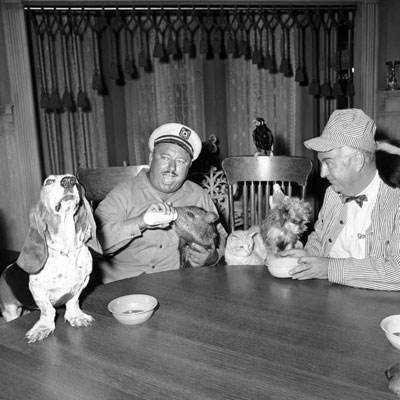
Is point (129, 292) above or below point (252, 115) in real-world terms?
below

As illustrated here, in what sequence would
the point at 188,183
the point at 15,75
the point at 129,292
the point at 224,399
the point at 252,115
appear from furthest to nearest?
the point at 252,115, the point at 15,75, the point at 188,183, the point at 129,292, the point at 224,399

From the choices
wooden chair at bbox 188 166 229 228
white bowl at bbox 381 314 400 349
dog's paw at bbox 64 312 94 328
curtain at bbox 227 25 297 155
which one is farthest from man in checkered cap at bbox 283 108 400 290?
curtain at bbox 227 25 297 155

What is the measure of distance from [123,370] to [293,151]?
14.5 feet

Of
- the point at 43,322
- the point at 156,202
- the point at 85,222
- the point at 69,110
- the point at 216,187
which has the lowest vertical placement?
the point at 216,187

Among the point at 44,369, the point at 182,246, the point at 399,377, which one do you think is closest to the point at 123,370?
the point at 44,369

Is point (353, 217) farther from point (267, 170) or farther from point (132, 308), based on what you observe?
point (132, 308)

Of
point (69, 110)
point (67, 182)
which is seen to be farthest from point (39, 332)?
point (69, 110)

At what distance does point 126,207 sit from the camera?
1.93m

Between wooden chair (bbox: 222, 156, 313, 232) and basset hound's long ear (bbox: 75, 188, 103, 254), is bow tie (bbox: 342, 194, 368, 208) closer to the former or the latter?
wooden chair (bbox: 222, 156, 313, 232)

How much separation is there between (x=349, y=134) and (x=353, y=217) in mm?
337

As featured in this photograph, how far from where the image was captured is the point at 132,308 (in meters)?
1.29

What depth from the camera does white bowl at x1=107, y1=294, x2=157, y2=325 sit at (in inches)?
47.4

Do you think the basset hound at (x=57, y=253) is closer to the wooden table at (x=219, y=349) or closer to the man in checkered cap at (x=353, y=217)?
the wooden table at (x=219, y=349)

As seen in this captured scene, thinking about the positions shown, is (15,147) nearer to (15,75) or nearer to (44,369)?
(15,75)
